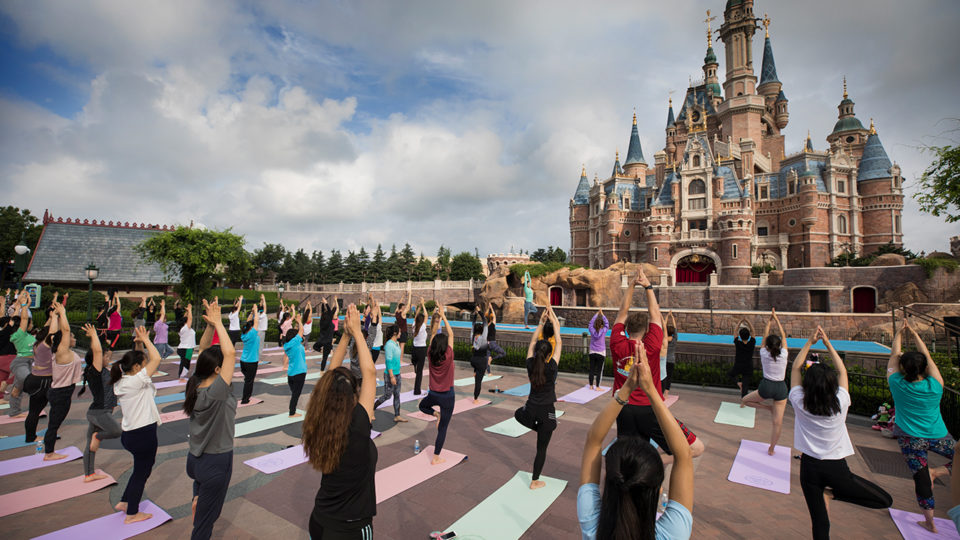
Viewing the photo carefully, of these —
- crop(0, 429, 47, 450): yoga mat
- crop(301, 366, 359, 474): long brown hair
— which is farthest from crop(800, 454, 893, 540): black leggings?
crop(0, 429, 47, 450): yoga mat

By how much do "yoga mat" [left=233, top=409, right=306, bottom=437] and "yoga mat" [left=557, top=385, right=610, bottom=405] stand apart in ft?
19.4

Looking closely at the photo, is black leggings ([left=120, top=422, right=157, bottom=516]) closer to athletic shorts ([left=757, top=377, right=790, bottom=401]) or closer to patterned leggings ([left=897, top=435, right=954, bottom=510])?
athletic shorts ([left=757, top=377, right=790, bottom=401])

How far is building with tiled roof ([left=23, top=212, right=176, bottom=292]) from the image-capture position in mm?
28516

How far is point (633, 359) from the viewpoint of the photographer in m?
4.00

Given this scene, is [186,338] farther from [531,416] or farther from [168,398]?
[531,416]

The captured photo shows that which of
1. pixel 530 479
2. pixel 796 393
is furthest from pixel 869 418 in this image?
pixel 530 479

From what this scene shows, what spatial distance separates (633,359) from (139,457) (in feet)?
17.1

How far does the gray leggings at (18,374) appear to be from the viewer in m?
7.62

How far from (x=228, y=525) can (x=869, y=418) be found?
36.9 ft

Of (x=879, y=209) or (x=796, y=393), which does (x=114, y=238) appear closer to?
(x=796, y=393)

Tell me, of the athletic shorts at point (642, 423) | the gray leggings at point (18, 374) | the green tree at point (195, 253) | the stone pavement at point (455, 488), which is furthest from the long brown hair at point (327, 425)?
the green tree at point (195, 253)

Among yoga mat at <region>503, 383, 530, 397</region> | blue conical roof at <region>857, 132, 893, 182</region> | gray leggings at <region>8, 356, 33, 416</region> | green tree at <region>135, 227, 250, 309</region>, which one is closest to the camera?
gray leggings at <region>8, 356, 33, 416</region>

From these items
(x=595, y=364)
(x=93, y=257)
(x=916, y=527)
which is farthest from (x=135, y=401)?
(x=93, y=257)

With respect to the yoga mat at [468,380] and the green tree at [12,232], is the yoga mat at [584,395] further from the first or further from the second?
the green tree at [12,232]
